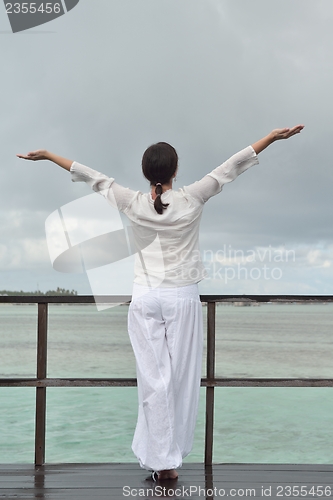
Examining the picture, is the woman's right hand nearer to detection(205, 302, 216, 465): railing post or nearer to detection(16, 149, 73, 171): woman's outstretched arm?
detection(16, 149, 73, 171): woman's outstretched arm

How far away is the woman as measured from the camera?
230 cm

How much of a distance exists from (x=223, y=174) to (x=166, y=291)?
54cm

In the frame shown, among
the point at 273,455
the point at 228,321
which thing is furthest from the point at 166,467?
the point at 228,321

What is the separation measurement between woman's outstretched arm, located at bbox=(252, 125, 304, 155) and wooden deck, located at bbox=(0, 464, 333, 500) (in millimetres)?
1370

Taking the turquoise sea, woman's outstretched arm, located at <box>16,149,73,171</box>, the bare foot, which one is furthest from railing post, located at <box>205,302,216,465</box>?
the turquoise sea

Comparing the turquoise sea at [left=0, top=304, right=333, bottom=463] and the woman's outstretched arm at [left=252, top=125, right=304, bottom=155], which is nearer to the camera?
the woman's outstretched arm at [left=252, top=125, right=304, bottom=155]

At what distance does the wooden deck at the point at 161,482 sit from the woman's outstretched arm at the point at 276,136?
137cm

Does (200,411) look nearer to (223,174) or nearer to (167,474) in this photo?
(167,474)

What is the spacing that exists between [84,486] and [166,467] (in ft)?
1.12

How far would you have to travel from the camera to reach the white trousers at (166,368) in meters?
2.29

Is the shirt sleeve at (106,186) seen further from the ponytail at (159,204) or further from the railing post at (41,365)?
Answer: the railing post at (41,365)

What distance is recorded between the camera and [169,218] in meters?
2.29

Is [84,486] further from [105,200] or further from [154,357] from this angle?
[105,200]

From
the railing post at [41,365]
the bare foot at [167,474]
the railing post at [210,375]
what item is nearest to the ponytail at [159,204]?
the railing post at [210,375]
